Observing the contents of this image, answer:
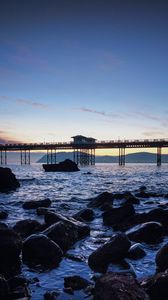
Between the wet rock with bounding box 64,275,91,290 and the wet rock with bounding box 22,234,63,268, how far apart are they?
90cm

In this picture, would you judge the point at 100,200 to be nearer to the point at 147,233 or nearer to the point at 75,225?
the point at 75,225

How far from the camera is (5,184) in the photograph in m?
27.4

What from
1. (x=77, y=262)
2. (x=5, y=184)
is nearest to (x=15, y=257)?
(x=77, y=262)

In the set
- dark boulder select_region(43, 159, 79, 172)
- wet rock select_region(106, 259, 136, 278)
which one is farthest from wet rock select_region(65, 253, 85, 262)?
dark boulder select_region(43, 159, 79, 172)

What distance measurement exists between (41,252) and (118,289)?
2.96 meters

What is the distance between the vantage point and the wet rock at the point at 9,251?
21.4 feet

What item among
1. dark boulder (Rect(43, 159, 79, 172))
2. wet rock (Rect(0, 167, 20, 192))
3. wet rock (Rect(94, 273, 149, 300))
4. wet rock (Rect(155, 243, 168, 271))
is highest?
wet rock (Rect(94, 273, 149, 300))

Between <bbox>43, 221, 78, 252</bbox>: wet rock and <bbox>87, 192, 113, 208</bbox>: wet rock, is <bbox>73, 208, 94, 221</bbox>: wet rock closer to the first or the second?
<bbox>87, 192, 113, 208</bbox>: wet rock

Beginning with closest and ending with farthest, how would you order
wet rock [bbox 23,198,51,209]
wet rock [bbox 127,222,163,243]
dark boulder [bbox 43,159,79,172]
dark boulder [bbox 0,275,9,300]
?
dark boulder [bbox 0,275,9,300], wet rock [bbox 127,222,163,243], wet rock [bbox 23,198,51,209], dark boulder [bbox 43,159,79,172]

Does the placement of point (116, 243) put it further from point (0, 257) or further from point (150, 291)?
point (0, 257)

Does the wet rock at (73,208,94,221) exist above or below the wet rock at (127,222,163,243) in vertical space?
below

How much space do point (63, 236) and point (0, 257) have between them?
192 centimetres

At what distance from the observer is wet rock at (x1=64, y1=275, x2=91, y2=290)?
5504 millimetres

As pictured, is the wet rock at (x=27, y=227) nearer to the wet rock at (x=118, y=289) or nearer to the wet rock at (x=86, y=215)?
the wet rock at (x=86, y=215)
